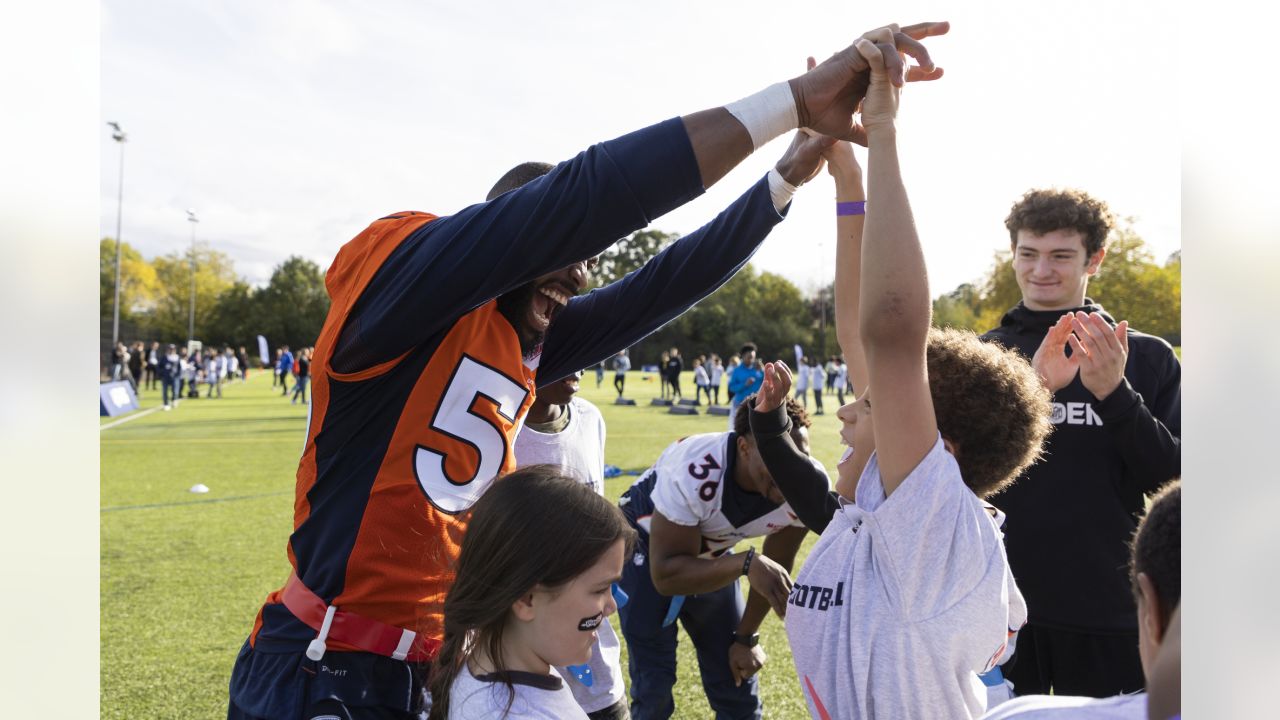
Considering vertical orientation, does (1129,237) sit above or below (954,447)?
above

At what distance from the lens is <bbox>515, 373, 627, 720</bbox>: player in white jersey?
10.9 feet

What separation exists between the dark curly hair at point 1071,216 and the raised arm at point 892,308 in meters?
2.08

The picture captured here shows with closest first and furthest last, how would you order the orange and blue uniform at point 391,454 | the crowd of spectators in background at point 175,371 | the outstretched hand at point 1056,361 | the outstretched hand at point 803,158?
the orange and blue uniform at point 391,454, the outstretched hand at point 803,158, the outstretched hand at point 1056,361, the crowd of spectators in background at point 175,371

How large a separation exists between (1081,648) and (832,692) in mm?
1856

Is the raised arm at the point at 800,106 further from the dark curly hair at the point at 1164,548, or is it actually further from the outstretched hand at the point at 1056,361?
the outstretched hand at the point at 1056,361

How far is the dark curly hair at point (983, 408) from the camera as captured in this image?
178 cm

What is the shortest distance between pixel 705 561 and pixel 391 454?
2216 millimetres

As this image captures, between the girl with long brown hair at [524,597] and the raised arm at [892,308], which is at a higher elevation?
the raised arm at [892,308]

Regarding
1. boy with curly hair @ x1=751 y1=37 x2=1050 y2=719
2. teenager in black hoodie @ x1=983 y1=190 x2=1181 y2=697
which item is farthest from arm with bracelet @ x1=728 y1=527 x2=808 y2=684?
boy with curly hair @ x1=751 y1=37 x2=1050 y2=719

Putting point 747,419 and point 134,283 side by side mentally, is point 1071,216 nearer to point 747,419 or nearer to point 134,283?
point 747,419

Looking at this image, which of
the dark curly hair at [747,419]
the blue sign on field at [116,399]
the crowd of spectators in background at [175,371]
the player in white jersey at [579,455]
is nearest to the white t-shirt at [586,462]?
the player in white jersey at [579,455]

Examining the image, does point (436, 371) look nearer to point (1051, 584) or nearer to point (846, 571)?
point (846, 571)
